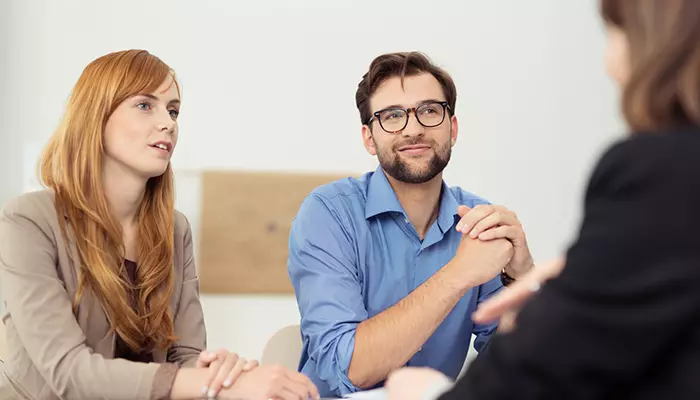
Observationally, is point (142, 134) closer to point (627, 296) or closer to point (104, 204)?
point (104, 204)

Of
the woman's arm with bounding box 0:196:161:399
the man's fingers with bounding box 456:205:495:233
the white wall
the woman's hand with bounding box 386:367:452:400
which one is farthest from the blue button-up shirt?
the white wall

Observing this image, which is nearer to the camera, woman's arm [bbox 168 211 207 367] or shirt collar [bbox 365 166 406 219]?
woman's arm [bbox 168 211 207 367]

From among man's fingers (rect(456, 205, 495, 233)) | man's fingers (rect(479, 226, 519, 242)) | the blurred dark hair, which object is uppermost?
the blurred dark hair

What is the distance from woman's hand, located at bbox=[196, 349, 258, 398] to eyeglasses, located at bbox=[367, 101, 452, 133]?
0.84 m

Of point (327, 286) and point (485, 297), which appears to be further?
point (485, 297)

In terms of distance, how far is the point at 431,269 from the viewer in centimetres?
201

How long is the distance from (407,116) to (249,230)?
1355mm

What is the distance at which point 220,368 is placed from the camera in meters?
1.42

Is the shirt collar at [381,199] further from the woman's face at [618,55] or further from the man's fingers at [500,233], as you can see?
the woman's face at [618,55]

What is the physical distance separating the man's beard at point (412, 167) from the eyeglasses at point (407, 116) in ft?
0.19

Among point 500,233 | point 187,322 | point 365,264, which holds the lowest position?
point 187,322

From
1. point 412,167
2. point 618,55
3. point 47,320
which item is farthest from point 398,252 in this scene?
point 618,55

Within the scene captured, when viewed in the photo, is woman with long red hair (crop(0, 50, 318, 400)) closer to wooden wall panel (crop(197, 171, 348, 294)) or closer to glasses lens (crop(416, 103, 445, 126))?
glasses lens (crop(416, 103, 445, 126))

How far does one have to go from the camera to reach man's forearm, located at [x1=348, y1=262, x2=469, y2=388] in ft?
5.49
